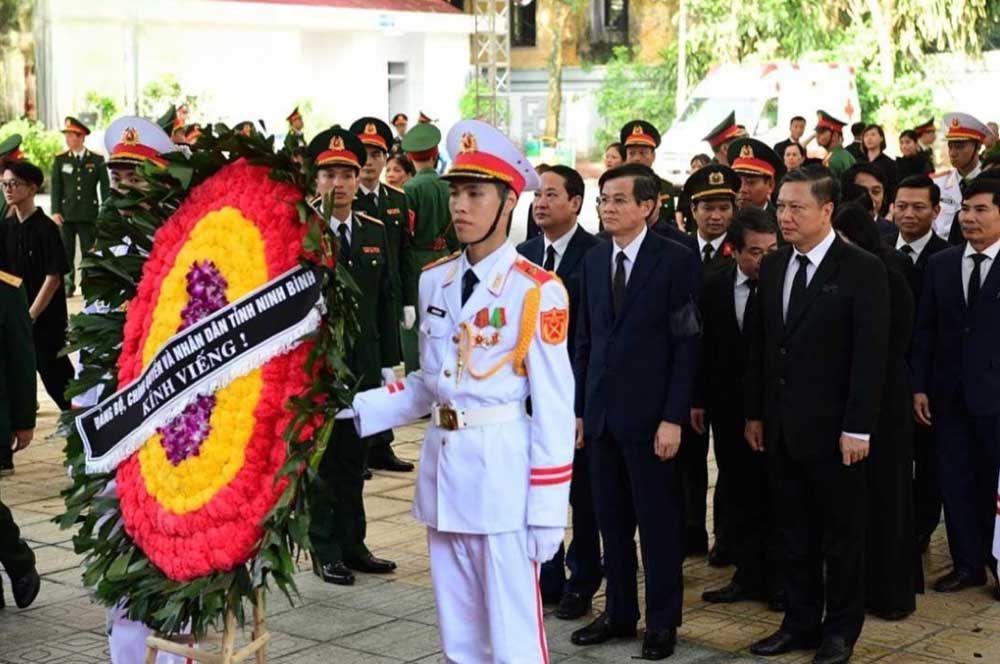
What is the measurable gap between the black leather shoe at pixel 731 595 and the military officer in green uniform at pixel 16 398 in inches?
117

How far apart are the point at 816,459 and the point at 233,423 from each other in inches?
98.3

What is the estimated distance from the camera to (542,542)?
5059 millimetres

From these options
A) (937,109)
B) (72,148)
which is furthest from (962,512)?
(937,109)

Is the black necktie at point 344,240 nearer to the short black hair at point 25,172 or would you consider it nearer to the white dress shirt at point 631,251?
the white dress shirt at point 631,251

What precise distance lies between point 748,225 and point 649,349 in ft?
3.39

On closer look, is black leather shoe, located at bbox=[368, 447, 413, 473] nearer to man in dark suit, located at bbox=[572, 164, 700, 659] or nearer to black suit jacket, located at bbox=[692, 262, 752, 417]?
black suit jacket, located at bbox=[692, 262, 752, 417]

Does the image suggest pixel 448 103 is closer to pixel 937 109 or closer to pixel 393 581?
pixel 937 109

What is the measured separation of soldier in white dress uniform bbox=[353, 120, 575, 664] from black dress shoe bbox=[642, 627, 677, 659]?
4.45ft

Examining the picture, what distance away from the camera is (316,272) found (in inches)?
186

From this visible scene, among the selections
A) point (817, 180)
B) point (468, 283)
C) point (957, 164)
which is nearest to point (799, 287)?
point (817, 180)

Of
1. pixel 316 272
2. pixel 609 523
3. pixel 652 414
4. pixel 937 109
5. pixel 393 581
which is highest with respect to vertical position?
pixel 937 109

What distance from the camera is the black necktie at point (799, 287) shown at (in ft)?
20.6

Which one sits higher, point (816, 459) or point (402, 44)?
point (402, 44)

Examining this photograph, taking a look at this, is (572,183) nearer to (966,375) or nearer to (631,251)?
(631,251)
